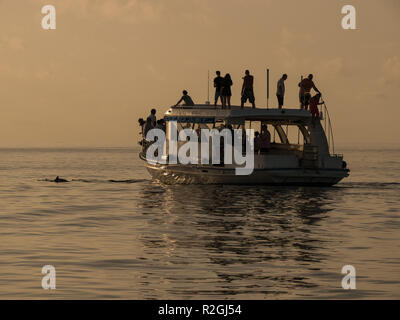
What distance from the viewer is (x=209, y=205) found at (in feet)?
89.3

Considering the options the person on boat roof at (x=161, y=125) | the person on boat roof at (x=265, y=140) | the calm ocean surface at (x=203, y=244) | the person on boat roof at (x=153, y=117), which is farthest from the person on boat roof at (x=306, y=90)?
the person on boat roof at (x=153, y=117)

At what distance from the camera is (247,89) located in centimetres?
3381

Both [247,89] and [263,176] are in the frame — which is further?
[247,89]

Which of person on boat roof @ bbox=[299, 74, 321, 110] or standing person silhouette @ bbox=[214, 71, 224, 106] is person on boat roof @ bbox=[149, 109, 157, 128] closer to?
standing person silhouette @ bbox=[214, 71, 224, 106]

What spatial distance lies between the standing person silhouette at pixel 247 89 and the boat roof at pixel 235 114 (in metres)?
0.40

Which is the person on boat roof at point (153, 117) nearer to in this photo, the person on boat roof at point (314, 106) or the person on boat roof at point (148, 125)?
the person on boat roof at point (148, 125)

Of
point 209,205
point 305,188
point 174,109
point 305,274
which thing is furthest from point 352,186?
point 305,274

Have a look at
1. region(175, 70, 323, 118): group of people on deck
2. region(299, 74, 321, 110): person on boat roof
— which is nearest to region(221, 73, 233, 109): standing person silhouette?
region(175, 70, 323, 118): group of people on deck

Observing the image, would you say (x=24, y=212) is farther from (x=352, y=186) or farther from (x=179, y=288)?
(x=352, y=186)

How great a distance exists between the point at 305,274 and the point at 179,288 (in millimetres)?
2499

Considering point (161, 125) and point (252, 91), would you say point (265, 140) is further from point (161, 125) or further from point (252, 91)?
point (161, 125)

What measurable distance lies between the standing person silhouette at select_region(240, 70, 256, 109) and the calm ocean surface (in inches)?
144

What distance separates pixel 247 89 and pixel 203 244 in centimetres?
1623

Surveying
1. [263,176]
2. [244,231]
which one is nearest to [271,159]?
[263,176]
